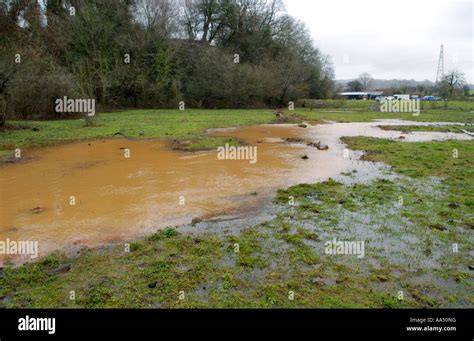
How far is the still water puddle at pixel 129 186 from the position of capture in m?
6.80

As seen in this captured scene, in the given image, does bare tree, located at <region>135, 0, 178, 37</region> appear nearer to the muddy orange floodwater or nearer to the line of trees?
the line of trees

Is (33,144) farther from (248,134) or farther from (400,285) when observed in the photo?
(400,285)

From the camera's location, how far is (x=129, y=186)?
31.7 feet

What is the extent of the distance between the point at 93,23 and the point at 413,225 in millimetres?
37597

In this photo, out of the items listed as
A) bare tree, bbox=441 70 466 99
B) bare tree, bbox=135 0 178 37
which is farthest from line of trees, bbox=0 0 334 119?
bare tree, bbox=441 70 466 99

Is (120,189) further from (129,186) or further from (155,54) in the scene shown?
(155,54)

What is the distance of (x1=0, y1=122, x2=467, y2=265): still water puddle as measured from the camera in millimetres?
6797

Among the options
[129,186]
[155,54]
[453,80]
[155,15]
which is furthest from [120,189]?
[453,80]

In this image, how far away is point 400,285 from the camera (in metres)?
4.62

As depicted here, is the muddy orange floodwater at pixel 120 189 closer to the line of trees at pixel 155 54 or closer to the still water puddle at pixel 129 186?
the still water puddle at pixel 129 186

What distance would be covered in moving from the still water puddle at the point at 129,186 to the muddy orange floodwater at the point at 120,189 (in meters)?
0.02

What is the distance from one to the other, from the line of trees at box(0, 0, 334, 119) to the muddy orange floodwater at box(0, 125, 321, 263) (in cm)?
1063

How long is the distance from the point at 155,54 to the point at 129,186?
3486cm

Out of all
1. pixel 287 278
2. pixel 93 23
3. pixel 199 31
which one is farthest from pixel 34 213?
pixel 199 31
